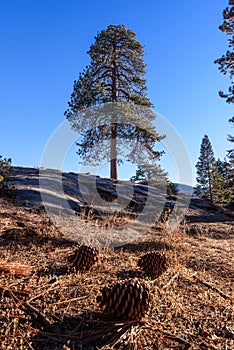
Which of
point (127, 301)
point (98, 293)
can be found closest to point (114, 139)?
point (98, 293)

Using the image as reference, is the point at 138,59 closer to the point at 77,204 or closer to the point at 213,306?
the point at 77,204

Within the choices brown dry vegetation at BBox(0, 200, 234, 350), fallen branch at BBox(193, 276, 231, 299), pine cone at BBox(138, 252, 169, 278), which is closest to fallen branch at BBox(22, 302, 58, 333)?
brown dry vegetation at BBox(0, 200, 234, 350)

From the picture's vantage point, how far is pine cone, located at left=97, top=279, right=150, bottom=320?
204 centimetres

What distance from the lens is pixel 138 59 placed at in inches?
782

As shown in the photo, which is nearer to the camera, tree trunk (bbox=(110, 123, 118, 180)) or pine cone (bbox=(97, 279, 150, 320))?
pine cone (bbox=(97, 279, 150, 320))

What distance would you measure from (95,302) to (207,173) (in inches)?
1431

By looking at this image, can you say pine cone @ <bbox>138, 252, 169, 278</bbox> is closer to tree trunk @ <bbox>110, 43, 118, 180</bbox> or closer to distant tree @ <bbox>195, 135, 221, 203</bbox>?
tree trunk @ <bbox>110, 43, 118, 180</bbox>

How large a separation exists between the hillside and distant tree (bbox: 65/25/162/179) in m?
13.2

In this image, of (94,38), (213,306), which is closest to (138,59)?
(94,38)

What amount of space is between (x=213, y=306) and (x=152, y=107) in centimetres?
1797

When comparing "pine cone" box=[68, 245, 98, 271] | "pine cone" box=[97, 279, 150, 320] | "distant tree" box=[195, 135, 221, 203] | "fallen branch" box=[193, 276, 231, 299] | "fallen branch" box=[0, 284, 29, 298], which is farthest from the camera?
"distant tree" box=[195, 135, 221, 203]

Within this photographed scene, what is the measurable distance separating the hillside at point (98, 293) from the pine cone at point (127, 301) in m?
0.06

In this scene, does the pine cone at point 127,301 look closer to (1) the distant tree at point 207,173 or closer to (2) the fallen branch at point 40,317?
Result: (2) the fallen branch at point 40,317

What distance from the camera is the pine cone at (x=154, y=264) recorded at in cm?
325
